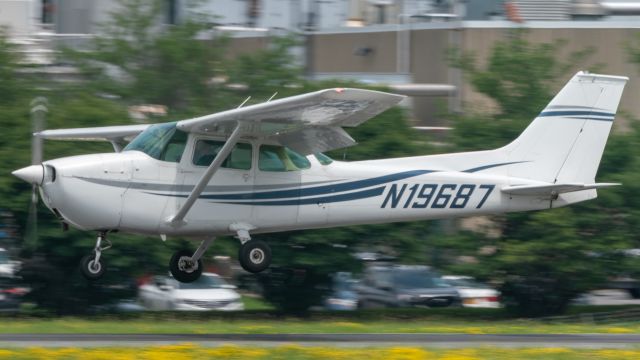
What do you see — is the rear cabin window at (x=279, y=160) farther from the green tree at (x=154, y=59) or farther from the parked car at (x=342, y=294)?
the green tree at (x=154, y=59)

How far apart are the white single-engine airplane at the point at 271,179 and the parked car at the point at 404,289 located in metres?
11.5

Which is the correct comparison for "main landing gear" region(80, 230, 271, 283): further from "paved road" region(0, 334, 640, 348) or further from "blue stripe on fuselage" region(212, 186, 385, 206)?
"paved road" region(0, 334, 640, 348)

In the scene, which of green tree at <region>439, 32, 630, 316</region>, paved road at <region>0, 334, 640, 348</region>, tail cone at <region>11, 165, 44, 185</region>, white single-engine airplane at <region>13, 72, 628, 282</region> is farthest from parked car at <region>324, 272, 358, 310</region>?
tail cone at <region>11, 165, 44, 185</region>

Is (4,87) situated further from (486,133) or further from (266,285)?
(486,133)

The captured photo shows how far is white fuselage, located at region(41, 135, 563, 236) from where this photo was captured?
54.0 ft

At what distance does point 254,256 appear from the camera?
17.5 m

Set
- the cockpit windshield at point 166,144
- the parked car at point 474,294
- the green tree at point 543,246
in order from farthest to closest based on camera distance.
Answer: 1. the parked car at point 474,294
2. the green tree at point 543,246
3. the cockpit windshield at point 166,144

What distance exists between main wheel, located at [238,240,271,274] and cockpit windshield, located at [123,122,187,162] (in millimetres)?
1707

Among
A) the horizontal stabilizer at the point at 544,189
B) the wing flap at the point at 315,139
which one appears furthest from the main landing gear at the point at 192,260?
the horizontal stabilizer at the point at 544,189

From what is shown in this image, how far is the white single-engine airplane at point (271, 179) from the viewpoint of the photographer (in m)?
16.3

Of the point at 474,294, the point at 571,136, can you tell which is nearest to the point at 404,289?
the point at 474,294

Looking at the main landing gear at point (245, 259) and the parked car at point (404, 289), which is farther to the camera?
the parked car at point (404, 289)

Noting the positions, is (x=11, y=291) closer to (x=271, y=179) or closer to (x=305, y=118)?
(x=271, y=179)

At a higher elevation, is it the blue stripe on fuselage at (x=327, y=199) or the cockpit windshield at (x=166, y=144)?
the cockpit windshield at (x=166, y=144)
